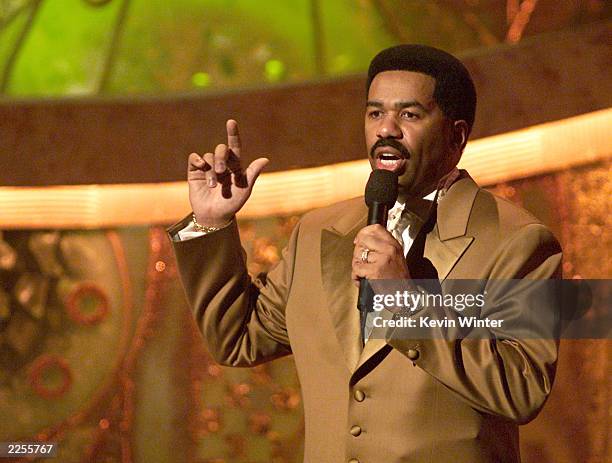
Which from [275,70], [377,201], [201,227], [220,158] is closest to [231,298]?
[201,227]

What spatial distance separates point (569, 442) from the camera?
233 cm

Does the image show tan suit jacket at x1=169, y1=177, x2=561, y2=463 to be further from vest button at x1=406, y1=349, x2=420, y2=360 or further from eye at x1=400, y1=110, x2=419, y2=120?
eye at x1=400, y1=110, x2=419, y2=120

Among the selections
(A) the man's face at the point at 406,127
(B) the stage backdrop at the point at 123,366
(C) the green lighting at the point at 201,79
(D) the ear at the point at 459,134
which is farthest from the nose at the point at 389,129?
(C) the green lighting at the point at 201,79

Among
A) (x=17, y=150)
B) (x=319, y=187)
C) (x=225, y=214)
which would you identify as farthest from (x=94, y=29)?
(x=225, y=214)

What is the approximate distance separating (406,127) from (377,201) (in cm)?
15

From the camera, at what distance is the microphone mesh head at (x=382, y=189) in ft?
4.70

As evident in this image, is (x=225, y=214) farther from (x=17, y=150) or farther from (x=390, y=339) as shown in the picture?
(x=17, y=150)

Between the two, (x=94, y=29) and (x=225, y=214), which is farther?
(x=94, y=29)

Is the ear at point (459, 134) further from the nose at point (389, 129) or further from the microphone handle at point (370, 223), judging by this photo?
the microphone handle at point (370, 223)

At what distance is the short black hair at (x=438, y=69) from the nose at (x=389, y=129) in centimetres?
7

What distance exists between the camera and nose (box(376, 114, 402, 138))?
4.96ft

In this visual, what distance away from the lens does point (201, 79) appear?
2783mm

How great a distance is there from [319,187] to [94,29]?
747 mm

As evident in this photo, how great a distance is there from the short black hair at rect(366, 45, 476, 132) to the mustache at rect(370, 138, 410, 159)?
0.09 metres
